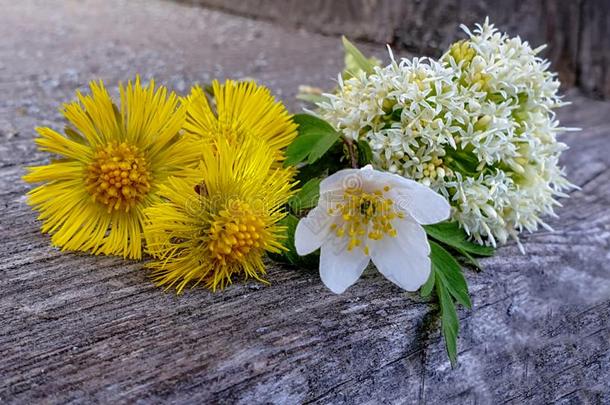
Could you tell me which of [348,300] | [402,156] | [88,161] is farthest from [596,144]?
[88,161]

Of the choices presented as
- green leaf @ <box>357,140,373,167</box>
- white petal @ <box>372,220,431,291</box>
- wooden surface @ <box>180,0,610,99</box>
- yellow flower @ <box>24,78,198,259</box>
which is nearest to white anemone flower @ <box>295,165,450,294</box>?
white petal @ <box>372,220,431,291</box>

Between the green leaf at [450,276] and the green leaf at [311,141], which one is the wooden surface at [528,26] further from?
the green leaf at [450,276]

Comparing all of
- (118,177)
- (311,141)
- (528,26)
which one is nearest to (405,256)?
(311,141)

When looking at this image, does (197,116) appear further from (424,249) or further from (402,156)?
(424,249)

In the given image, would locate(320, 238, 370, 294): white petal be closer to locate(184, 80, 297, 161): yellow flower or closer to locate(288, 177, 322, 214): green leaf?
locate(288, 177, 322, 214): green leaf

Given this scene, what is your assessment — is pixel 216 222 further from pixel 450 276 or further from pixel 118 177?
pixel 450 276
